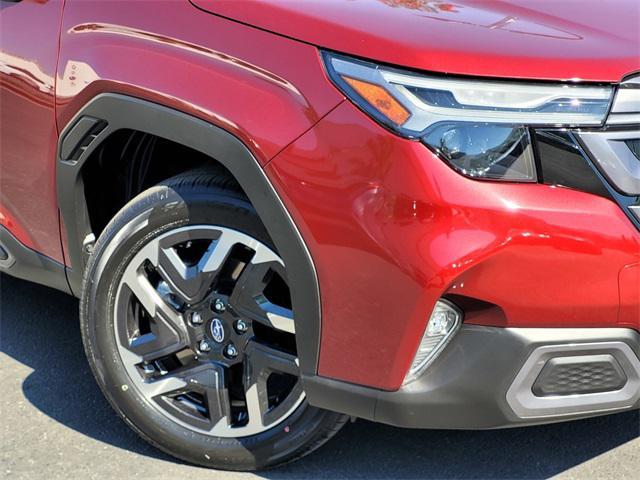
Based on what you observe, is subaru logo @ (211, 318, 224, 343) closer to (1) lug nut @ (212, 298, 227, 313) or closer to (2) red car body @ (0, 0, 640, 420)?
(1) lug nut @ (212, 298, 227, 313)

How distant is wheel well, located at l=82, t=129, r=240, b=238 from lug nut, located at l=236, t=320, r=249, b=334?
0.48 meters

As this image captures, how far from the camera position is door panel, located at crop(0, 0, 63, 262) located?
274 centimetres

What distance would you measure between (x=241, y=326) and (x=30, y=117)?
920mm

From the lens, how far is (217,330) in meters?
2.57

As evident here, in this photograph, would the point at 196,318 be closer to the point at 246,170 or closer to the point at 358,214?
the point at 246,170

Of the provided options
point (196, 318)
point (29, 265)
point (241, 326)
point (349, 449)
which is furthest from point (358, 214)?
point (29, 265)

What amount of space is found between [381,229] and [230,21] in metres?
0.66

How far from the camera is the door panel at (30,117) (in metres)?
2.74

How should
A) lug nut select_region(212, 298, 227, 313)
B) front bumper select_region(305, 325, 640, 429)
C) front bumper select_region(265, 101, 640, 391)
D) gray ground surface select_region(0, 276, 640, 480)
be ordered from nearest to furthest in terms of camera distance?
1. front bumper select_region(265, 101, 640, 391)
2. front bumper select_region(305, 325, 640, 429)
3. lug nut select_region(212, 298, 227, 313)
4. gray ground surface select_region(0, 276, 640, 480)

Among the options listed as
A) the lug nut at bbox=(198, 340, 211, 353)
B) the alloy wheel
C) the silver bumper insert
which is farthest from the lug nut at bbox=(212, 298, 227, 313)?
the silver bumper insert

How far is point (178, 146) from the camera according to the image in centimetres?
274

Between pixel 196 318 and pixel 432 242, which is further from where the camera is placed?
pixel 196 318

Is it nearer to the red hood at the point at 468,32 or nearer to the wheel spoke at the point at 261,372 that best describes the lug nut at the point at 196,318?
the wheel spoke at the point at 261,372

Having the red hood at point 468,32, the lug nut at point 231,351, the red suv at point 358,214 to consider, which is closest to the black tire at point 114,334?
the red suv at point 358,214
